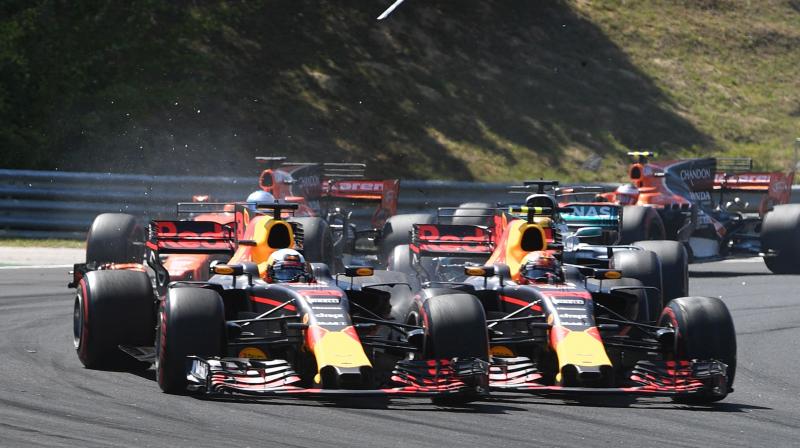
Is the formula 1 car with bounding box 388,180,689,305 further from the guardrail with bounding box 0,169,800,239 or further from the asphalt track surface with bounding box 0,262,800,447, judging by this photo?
the guardrail with bounding box 0,169,800,239

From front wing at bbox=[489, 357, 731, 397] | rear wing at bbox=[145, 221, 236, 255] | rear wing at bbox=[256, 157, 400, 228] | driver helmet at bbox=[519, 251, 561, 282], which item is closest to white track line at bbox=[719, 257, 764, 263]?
rear wing at bbox=[256, 157, 400, 228]

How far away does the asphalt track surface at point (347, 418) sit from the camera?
951 centimetres

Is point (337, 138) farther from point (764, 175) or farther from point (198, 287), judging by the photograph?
point (198, 287)

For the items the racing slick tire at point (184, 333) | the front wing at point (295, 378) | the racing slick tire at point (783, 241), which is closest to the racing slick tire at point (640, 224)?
the racing slick tire at point (783, 241)

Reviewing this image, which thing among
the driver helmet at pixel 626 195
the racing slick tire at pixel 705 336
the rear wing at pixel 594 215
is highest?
the driver helmet at pixel 626 195

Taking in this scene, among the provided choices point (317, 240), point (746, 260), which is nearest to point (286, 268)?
point (317, 240)

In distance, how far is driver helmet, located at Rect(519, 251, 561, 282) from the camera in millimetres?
12930

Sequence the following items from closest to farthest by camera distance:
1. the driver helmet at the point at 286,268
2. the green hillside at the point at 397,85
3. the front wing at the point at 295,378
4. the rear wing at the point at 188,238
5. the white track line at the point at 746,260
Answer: the front wing at the point at 295,378 < the driver helmet at the point at 286,268 < the rear wing at the point at 188,238 < the white track line at the point at 746,260 < the green hillside at the point at 397,85

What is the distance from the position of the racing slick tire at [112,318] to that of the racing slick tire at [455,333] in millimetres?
2654

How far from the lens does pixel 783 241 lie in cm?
2334

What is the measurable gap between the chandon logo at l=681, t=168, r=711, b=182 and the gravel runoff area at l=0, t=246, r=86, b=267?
9.86m

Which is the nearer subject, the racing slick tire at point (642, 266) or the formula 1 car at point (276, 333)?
the formula 1 car at point (276, 333)

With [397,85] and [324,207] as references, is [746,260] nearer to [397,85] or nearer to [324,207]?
[324,207]

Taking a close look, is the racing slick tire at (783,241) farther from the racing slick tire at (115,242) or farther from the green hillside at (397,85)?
the racing slick tire at (115,242)
